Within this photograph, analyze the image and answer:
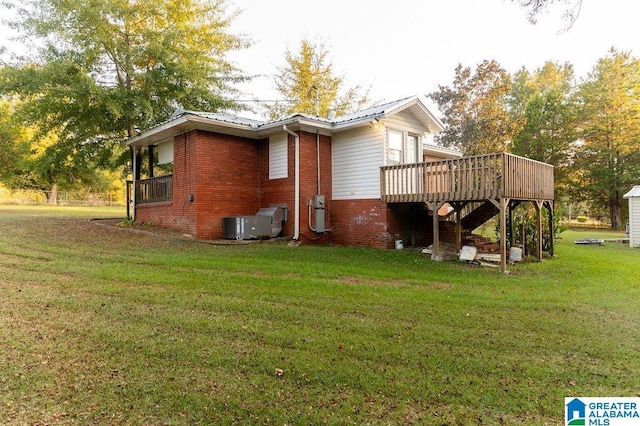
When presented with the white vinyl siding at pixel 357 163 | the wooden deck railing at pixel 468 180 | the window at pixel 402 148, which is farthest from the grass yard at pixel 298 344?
the window at pixel 402 148

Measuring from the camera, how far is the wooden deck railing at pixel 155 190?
42.5 ft

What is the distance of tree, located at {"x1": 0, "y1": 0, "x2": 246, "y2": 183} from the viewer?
1417 centimetres

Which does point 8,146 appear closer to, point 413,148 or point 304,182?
point 304,182

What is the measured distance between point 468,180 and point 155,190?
1070 cm

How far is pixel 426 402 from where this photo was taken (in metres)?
2.81

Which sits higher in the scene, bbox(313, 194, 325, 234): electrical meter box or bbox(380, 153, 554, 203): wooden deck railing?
bbox(380, 153, 554, 203): wooden deck railing

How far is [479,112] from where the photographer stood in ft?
86.9

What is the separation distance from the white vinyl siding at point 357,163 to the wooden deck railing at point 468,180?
20.7 inches

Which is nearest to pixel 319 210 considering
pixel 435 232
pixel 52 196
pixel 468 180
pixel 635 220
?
pixel 435 232

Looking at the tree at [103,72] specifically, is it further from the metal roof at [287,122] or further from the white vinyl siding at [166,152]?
the metal roof at [287,122]

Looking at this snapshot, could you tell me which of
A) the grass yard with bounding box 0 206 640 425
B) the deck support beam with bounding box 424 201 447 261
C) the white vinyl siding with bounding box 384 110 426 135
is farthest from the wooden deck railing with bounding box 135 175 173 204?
the deck support beam with bounding box 424 201 447 261

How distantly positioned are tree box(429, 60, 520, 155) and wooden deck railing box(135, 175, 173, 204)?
21044 millimetres

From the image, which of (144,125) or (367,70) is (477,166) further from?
(367,70)

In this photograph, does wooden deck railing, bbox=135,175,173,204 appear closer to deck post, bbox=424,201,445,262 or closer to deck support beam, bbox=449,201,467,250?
Result: deck post, bbox=424,201,445,262
